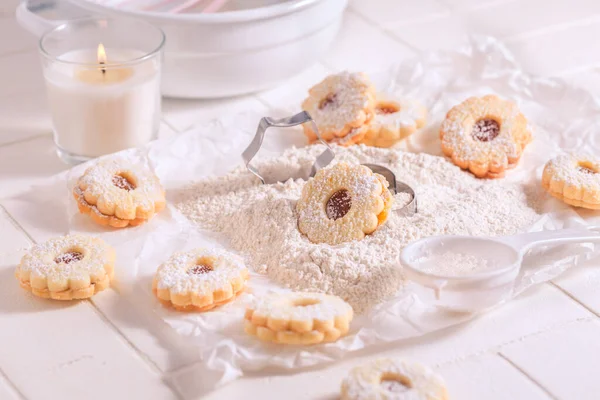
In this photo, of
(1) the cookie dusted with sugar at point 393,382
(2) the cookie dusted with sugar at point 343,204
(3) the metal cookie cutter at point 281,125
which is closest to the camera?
(1) the cookie dusted with sugar at point 393,382

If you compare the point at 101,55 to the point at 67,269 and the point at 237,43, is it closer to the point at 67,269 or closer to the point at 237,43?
the point at 237,43

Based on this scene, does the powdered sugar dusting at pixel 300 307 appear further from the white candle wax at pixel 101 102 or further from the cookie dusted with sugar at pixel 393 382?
the white candle wax at pixel 101 102

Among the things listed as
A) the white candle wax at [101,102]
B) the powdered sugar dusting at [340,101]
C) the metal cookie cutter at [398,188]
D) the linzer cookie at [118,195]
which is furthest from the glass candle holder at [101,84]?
the metal cookie cutter at [398,188]

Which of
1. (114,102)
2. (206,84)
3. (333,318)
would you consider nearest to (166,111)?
(206,84)

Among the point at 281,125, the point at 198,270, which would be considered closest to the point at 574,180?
the point at 281,125

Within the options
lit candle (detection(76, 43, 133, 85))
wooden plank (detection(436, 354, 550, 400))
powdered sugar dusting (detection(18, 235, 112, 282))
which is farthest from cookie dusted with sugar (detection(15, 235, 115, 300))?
wooden plank (detection(436, 354, 550, 400))

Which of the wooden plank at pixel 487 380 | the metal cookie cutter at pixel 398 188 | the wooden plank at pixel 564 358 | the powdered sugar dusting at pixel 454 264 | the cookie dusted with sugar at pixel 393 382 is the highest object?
the powdered sugar dusting at pixel 454 264

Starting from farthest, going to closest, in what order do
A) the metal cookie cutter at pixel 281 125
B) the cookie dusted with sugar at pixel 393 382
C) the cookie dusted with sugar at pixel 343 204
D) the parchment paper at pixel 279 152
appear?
the metal cookie cutter at pixel 281 125
the cookie dusted with sugar at pixel 343 204
the parchment paper at pixel 279 152
the cookie dusted with sugar at pixel 393 382
